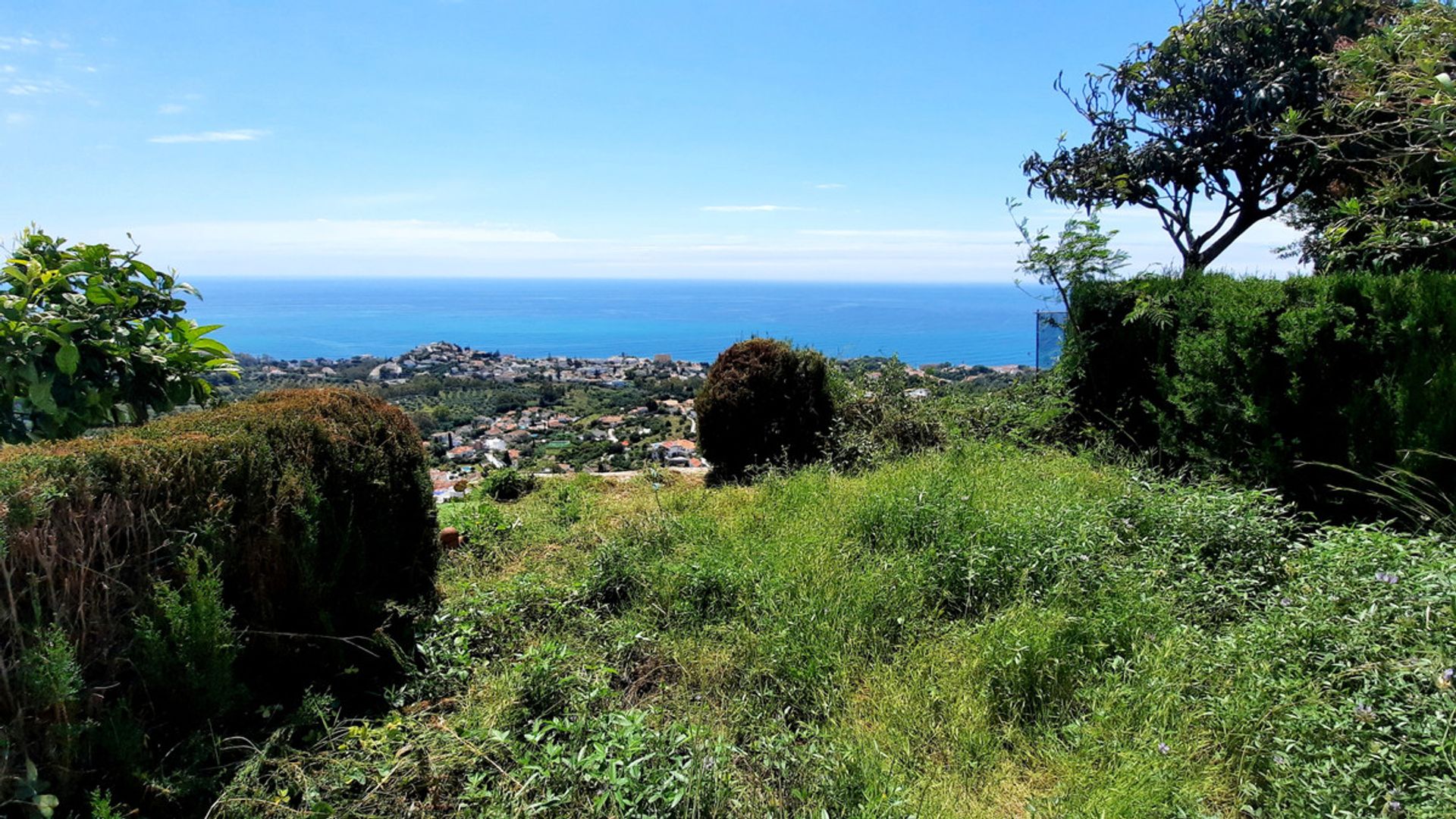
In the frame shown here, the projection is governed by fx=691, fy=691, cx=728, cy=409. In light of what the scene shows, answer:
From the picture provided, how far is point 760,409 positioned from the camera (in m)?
8.09

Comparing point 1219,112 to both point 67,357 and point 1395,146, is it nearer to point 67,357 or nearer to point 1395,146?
point 1395,146

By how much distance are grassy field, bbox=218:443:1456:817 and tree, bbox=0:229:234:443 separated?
6.43 ft

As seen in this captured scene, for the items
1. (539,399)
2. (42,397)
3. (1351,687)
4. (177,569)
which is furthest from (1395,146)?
(539,399)

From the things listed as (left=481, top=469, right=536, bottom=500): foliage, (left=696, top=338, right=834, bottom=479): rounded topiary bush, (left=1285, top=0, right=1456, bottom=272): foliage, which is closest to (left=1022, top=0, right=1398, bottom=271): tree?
(left=1285, top=0, right=1456, bottom=272): foliage

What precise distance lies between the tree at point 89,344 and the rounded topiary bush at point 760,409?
4915mm

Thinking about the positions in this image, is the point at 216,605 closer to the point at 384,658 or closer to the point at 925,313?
the point at 384,658

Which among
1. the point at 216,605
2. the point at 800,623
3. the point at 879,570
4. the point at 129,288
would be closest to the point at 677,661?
the point at 800,623

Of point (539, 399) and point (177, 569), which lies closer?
point (177, 569)

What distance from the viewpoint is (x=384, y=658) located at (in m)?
3.65

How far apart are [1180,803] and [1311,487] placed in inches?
168

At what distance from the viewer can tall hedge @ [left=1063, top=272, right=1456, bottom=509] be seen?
466cm

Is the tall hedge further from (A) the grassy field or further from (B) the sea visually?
(B) the sea

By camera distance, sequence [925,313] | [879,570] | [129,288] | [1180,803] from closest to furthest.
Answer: [1180,803] → [129,288] → [879,570] → [925,313]

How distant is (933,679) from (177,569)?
131 inches
